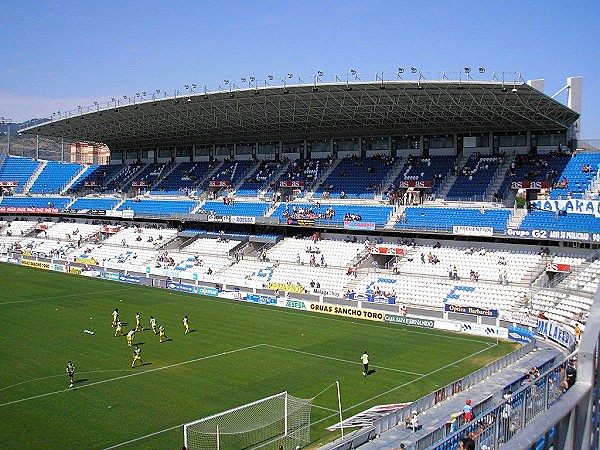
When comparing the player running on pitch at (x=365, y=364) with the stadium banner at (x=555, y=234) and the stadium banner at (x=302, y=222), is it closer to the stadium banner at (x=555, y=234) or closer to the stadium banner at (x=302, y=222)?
the stadium banner at (x=555, y=234)

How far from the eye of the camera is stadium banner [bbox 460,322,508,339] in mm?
36544

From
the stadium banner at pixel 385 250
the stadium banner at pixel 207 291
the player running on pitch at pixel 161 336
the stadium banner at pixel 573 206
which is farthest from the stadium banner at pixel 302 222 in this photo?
the player running on pitch at pixel 161 336

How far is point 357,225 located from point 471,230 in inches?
391

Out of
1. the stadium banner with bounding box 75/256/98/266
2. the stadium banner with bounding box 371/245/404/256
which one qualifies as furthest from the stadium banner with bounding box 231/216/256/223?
the stadium banner with bounding box 75/256/98/266

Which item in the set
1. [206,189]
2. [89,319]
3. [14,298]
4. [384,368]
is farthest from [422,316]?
[206,189]

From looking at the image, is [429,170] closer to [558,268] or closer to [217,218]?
[558,268]

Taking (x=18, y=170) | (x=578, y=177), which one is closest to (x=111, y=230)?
(x=18, y=170)

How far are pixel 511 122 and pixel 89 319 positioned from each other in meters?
36.3

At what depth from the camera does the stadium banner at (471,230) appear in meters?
46.8

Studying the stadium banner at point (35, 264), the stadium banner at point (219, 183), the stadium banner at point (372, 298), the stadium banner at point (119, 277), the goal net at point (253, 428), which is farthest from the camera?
the stadium banner at point (219, 183)

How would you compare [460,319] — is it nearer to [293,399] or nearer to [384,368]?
[384,368]

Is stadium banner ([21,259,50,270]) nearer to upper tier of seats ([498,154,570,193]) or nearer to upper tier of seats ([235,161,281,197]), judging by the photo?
upper tier of seats ([235,161,281,197])

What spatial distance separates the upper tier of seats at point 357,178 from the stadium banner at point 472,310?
21407 mm

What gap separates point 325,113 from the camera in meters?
57.7
